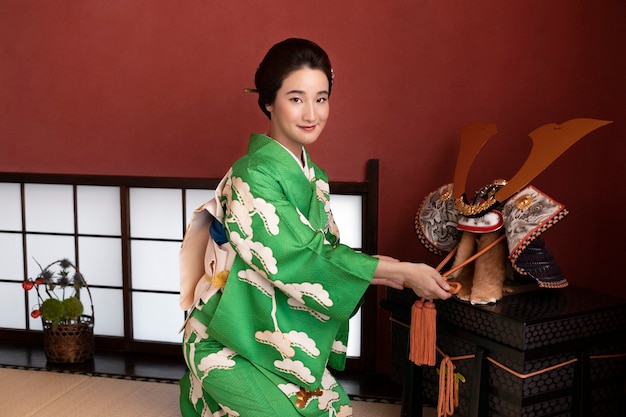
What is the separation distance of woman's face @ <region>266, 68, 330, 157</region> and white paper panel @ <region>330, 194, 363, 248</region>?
1.01 metres

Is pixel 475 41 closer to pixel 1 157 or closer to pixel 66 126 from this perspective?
pixel 66 126

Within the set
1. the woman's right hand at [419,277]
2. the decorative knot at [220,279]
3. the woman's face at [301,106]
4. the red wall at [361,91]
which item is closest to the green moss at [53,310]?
the red wall at [361,91]

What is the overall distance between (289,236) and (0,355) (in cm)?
227

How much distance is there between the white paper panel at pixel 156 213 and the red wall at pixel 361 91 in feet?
0.50

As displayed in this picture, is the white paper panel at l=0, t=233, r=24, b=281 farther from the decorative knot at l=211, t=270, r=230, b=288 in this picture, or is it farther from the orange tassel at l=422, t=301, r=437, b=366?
the orange tassel at l=422, t=301, r=437, b=366

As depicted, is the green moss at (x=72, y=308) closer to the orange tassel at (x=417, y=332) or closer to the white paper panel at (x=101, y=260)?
the white paper panel at (x=101, y=260)

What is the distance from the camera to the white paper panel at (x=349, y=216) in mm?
3438

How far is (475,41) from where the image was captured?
3078 millimetres

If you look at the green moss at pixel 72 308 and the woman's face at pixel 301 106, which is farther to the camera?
the green moss at pixel 72 308

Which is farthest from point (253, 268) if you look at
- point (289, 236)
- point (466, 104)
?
point (466, 104)

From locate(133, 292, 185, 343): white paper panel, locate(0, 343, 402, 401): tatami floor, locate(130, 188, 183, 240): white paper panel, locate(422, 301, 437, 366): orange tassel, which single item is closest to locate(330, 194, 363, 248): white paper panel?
locate(0, 343, 402, 401): tatami floor

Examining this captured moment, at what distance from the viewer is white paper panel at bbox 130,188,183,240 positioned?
3676mm

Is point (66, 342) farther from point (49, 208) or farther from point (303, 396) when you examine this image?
point (303, 396)

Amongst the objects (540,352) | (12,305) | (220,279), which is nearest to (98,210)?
(12,305)
